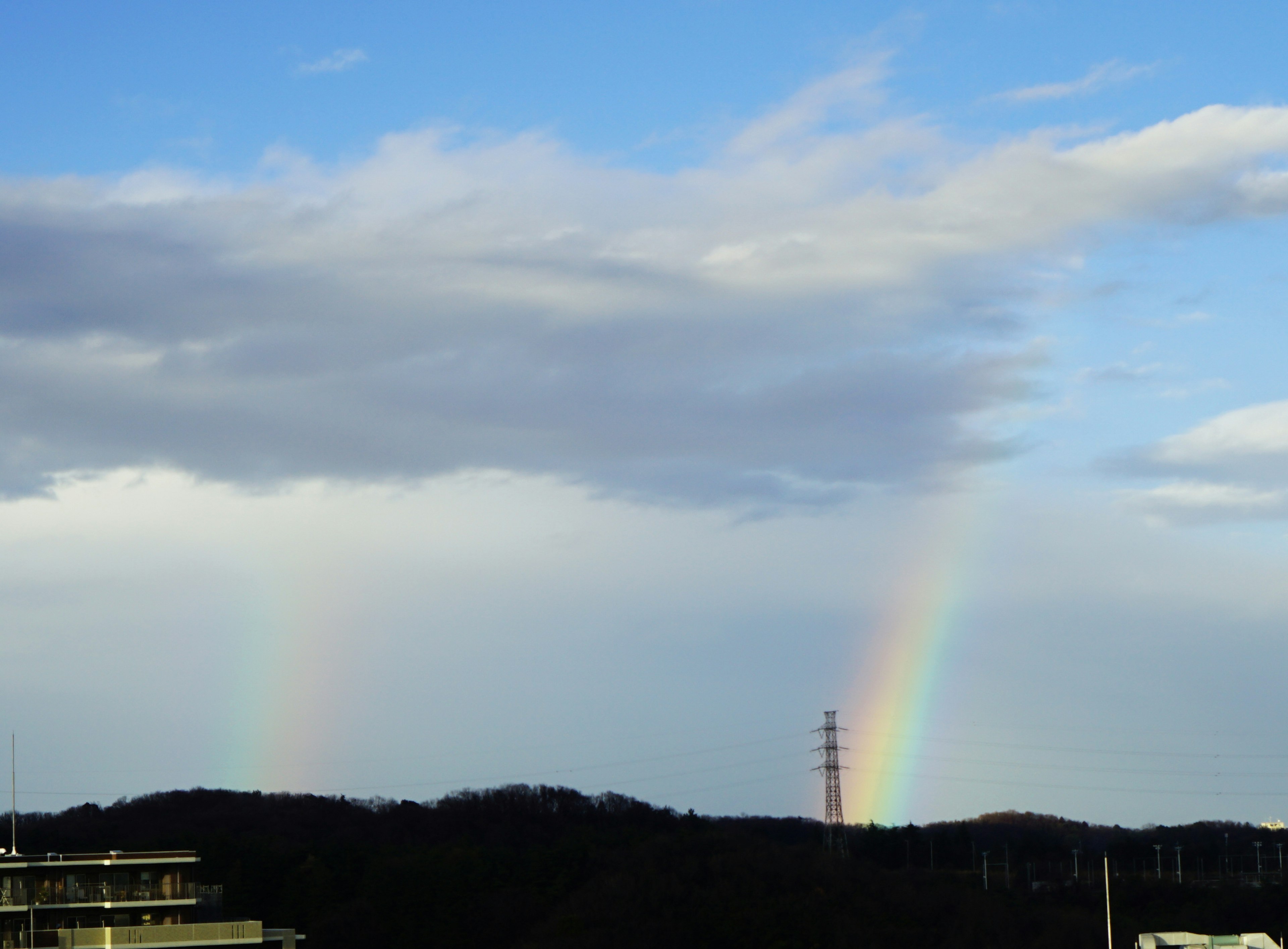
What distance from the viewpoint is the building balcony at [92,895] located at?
77.4 meters

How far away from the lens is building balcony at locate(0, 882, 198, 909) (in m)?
77.4

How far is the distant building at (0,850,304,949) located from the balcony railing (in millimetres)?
39

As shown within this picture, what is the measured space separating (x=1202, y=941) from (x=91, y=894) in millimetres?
57747

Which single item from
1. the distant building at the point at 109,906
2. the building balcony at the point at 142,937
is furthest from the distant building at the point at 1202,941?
the distant building at the point at 109,906

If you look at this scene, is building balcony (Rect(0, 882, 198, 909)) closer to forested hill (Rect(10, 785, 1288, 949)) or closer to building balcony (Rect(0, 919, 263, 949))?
building balcony (Rect(0, 919, 263, 949))

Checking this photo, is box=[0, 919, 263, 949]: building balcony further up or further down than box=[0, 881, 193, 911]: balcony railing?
further down

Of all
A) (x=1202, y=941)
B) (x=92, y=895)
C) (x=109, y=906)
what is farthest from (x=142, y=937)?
(x=1202, y=941)

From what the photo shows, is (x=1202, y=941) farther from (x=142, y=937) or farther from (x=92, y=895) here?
(x=92, y=895)

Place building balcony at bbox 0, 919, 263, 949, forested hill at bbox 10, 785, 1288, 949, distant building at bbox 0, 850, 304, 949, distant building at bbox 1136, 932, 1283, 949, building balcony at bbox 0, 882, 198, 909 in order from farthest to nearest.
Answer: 1. forested hill at bbox 10, 785, 1288, 949
2. building balcony at bbox 0, 882, 198, 909
3. distant building at bbox 0, 850, 304, 949
4. building balcony at bbox 0, 919, 263, 949
5. distant building at bbox 1136, 932, 1283, 949

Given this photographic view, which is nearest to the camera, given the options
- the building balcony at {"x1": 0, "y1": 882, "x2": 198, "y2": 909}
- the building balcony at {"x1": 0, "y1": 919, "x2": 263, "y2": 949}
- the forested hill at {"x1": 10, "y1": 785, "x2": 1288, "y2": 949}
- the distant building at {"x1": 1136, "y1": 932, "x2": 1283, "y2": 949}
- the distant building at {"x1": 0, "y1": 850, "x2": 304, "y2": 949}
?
the distant building at {"x1": 1136, "y1": 932, "x2": 1283, "y2": 949}

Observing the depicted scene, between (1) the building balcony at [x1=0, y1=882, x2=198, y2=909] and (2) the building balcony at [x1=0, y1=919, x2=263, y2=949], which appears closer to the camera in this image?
(2) the building balcony at [x1=0, y1=919, x2=263, y2=949]

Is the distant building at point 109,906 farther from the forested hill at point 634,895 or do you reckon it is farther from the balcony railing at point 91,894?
the forested hill at point 634,895

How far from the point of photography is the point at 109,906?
3108 inches

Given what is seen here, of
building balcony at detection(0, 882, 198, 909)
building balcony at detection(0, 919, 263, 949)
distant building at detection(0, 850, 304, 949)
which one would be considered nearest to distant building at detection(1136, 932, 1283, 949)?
building balcony at detection(0, 919, 263, 949)
